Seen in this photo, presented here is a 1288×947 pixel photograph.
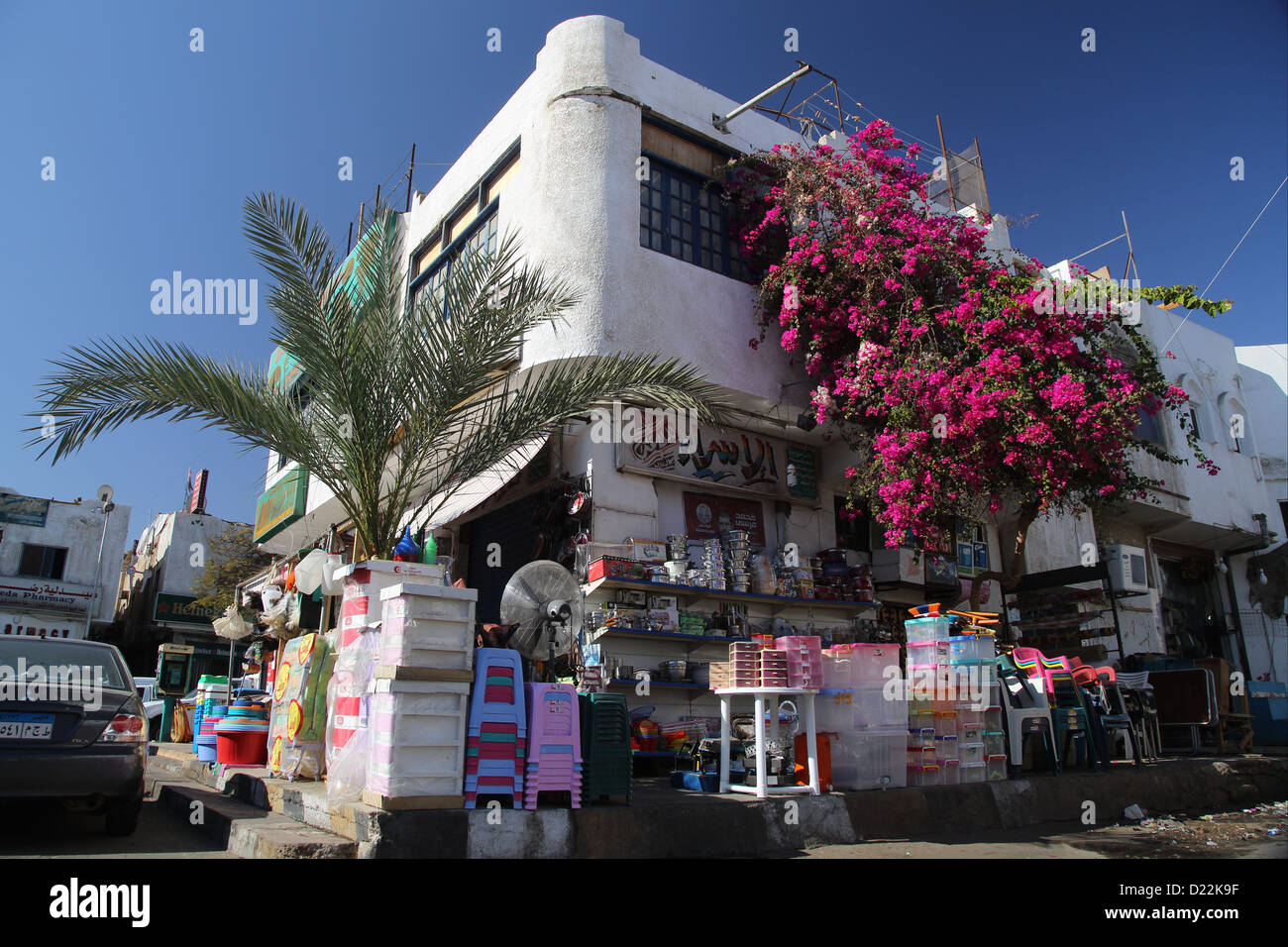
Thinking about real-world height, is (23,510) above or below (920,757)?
above

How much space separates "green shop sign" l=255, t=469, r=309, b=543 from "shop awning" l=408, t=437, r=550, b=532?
13.1 feet

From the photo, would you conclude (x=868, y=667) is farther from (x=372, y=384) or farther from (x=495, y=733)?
(x=372, y=384)

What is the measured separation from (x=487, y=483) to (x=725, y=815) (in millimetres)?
6316

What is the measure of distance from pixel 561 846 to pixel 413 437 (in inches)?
161

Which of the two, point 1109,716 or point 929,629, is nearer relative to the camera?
point 929,629

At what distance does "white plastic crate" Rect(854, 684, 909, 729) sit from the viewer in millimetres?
6910

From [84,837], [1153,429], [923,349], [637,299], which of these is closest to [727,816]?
[84,837]

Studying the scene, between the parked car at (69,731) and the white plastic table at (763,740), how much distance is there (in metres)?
4.22

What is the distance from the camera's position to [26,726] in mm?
5078

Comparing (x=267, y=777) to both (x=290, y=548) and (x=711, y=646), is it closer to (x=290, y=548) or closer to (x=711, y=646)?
(x=711, y=646)

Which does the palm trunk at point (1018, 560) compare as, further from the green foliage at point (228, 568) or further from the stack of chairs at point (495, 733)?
the green foliage at point (228, 568)

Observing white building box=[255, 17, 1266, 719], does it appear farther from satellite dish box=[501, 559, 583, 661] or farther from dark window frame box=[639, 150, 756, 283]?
satellite dish box=[501, 559, 583, 661]

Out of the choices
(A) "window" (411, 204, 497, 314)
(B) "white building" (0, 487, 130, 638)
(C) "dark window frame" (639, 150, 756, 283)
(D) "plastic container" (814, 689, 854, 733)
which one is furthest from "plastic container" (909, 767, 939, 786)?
(B) "white building" (0, 487, 130, 638)
